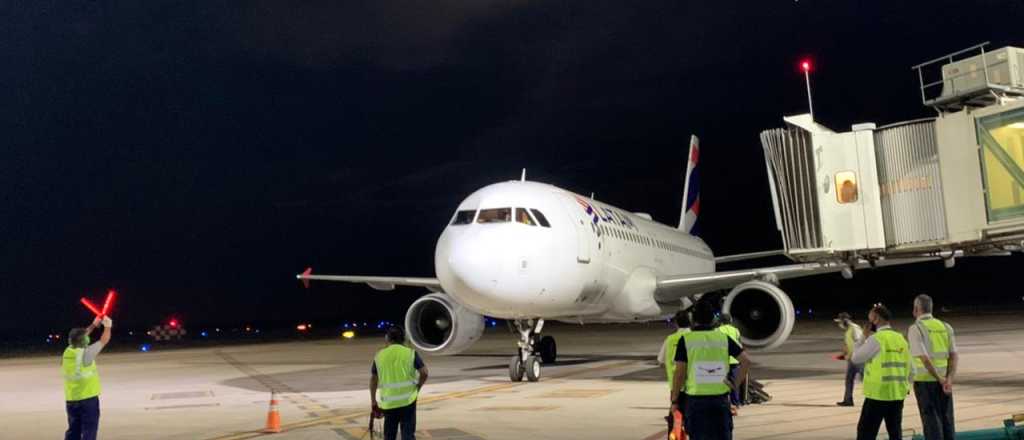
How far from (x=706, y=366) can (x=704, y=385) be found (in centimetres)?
13

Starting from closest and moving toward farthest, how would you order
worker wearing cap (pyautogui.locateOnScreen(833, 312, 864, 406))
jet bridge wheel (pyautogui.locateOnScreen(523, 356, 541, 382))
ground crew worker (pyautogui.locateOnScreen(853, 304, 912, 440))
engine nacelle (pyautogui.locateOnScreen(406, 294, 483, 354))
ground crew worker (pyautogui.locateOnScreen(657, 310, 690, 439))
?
ground crew worker (pyautogui.locateOnScreen(657, 310, 690, 439)) → ground crew worker (pyautogui.locateOnScreen(853, 304, 912, 440)) → worker wearing cap (pyautogui.locateOnScreen(833, 312, 864, 406)) → jet bridge wheel (pyautogui.locateOnScreen(523, 356, 541, 382)) → engine nacelle (pyautogui.locateOnScreen(406, 294, 483, 354))

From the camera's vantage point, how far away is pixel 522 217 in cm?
1537

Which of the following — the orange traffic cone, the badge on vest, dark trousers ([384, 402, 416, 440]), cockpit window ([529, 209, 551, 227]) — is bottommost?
the orange traffic cone

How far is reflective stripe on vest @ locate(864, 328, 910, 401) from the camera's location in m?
6.87

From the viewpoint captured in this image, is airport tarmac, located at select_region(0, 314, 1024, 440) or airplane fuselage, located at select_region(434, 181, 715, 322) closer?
airport tarmac, located at select_region(0, 314, 1024, 440)

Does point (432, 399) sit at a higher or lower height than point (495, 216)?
lower

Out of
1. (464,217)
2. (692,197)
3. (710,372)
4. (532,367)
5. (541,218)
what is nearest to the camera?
(710,372)

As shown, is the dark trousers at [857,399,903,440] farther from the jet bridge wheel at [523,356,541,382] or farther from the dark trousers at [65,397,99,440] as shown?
the jet bridge wheel at [523,356,541,382]

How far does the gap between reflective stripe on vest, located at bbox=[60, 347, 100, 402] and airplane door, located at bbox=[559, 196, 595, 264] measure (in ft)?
30.3

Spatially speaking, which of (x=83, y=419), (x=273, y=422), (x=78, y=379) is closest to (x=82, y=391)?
(x=78, y=379)

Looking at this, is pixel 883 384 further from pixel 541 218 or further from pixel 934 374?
pixel 541 218

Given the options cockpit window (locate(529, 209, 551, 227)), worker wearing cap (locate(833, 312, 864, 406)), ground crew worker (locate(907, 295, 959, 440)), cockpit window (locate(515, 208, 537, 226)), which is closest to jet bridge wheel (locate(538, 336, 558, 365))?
cockpit window (locate(529, 209, 551, 227))

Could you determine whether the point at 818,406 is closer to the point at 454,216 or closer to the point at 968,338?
the point at 454,216

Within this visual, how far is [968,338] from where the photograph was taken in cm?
2502
